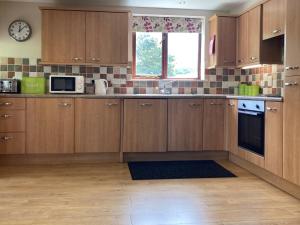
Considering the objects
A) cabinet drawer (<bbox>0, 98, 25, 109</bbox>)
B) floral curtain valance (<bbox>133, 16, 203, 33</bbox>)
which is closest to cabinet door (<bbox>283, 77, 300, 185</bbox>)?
floral curtain valance (<bbox>133, 16, 203, 33</bbox>)

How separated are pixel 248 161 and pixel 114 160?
163 cm

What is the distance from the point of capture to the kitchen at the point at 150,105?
3078 millimetres

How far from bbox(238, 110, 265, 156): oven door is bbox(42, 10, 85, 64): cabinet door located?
7.01 feet

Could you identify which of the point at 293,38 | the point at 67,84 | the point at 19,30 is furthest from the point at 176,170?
the point at 19,30

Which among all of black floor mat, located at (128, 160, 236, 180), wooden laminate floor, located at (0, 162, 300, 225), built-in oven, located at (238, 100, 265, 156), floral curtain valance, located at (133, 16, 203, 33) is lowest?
wooden laminate floor, located at (0, 162, 300, 225)

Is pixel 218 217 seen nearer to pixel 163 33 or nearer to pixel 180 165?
pixel 180 165

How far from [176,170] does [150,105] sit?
89 centimetres

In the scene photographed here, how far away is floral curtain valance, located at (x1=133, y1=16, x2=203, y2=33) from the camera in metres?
5.04

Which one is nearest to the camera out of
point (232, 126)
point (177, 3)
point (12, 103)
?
point (12, 103)

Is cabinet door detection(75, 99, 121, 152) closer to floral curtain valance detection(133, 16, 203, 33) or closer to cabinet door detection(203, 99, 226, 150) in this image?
cabinet door detection(203, 99, 226, 150)

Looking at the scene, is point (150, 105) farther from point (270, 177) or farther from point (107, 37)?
point (270, 177)

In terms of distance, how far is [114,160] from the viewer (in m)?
4.45

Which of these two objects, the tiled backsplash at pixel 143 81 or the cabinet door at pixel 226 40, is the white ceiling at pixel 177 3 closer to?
the cabinet door at pixel 226 40

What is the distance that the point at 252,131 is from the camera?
3.81m
